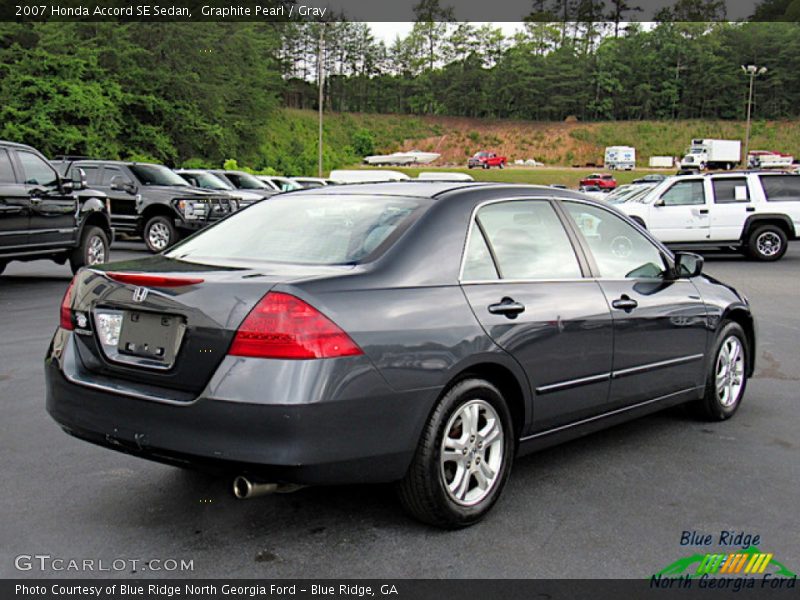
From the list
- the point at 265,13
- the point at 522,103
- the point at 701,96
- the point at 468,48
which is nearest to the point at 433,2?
the point at 468,48

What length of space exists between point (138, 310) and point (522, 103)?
128 metres

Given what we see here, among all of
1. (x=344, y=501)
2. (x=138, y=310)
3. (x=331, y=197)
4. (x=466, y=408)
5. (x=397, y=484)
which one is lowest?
(x=344, y=501)

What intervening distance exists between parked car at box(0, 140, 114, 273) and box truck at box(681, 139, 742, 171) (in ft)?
229

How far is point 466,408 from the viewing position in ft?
12.6

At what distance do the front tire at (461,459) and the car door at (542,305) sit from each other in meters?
0.25

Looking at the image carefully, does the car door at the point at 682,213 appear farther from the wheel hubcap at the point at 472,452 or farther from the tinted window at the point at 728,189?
the wheel hubcap at the point at 472,452

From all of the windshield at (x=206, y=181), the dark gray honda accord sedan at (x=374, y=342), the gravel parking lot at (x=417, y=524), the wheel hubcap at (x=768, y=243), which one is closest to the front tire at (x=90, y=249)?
the gravel parking lot at (x=417, y=524)

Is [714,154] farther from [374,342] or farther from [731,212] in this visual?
[374,342]

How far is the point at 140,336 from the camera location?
3.64m

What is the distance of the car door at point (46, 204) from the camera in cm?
1211

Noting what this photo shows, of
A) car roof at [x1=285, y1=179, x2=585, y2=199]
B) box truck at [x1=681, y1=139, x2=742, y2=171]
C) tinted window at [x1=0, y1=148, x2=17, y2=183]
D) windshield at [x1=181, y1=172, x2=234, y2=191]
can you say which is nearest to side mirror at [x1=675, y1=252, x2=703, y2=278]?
car roof at [x1=285, y1=179, x2=585, y2=199]

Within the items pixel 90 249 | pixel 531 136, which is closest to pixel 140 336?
pixel 90 249

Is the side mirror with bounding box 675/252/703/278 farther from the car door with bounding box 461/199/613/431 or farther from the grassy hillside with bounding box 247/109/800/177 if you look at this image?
Result: the grassy hillside with bounding box 247/109/800/177

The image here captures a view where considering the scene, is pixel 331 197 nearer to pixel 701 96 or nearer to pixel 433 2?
pixel 701 96
